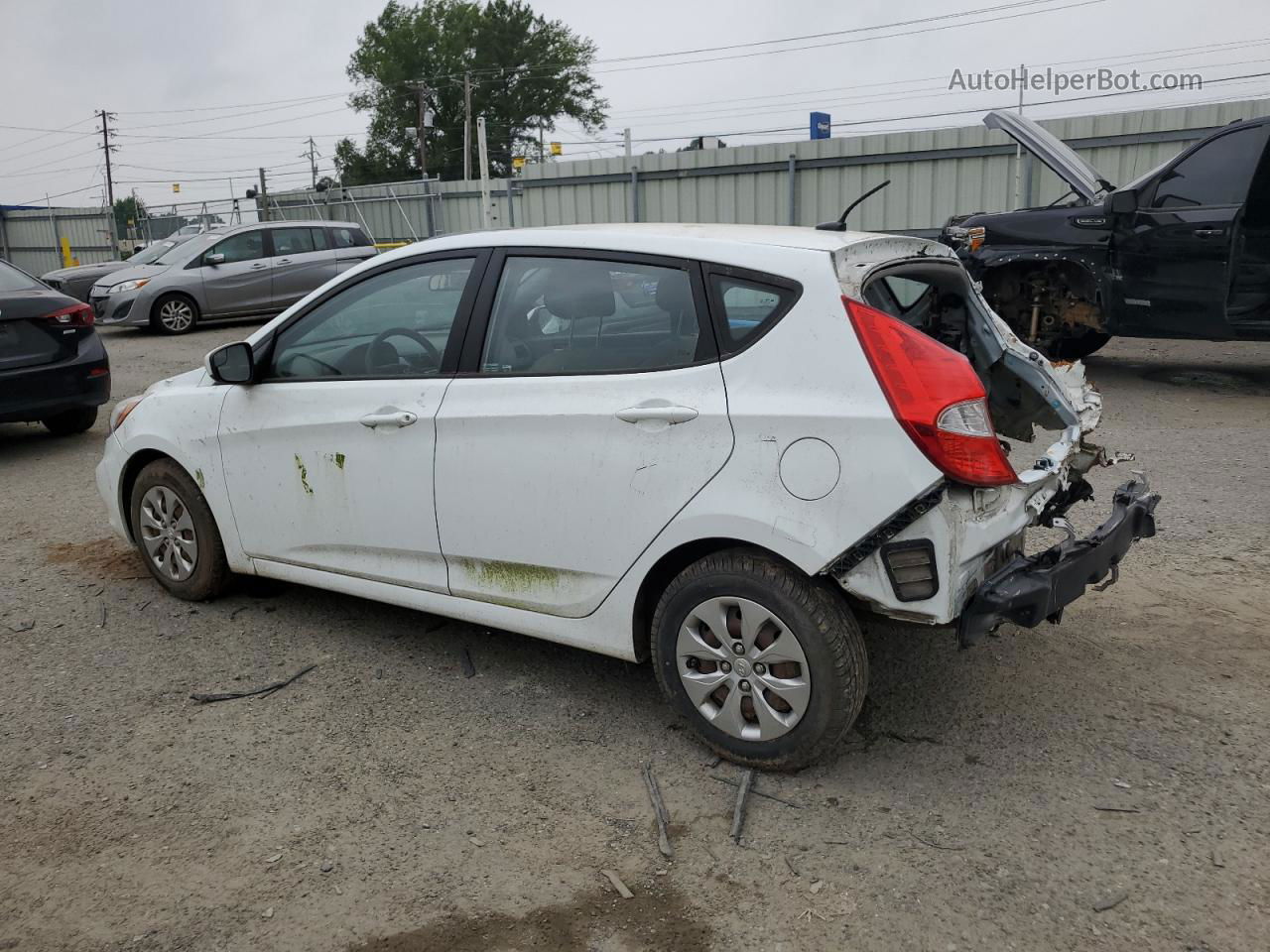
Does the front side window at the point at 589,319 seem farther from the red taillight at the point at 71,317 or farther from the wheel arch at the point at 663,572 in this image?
the red taillight at the point at 71,317

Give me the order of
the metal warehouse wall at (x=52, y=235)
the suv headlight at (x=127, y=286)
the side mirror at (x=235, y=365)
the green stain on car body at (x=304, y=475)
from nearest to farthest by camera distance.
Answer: the green stain on car body at (x=304, y=475) → the side mirror at (x=235, y=365) → the suv headlight at (x=127, y=286) → the metal warehouse wall at (x=52, y=235)

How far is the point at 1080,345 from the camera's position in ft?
34.6

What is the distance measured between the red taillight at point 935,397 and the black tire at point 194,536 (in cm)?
301

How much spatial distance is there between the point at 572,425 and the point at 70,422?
7.05m

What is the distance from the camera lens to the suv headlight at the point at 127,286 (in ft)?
52.7

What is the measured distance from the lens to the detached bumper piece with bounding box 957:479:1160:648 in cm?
302

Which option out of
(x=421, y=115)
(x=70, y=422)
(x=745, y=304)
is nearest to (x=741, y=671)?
(x=745, y=304)

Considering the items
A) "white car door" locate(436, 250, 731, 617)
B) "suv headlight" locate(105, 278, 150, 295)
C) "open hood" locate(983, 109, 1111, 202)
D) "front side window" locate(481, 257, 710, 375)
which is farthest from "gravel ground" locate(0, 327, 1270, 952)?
"suv headlight" locate(105, 278, 150, 295)

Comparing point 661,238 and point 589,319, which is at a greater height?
point 661,238

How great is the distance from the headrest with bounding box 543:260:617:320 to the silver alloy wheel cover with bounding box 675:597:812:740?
1055 millimetres

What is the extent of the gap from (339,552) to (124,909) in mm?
1639

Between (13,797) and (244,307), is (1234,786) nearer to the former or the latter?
(13,797)

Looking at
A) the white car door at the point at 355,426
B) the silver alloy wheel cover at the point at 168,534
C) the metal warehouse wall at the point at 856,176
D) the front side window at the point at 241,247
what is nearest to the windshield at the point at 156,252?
the front side window at the point at 241,247

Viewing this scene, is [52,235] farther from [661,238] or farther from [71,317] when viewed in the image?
[661,238]
